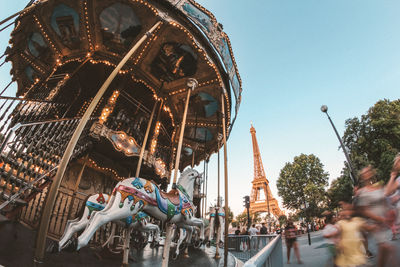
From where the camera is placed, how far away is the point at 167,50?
283 inches

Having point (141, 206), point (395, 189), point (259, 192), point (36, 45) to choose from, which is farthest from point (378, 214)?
point (259, 192)

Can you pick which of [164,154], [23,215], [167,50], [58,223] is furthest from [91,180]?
[167,50]

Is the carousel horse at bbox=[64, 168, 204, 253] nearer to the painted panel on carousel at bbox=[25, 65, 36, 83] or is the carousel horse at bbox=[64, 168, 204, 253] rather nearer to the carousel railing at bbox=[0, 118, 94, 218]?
the carousel railing at bbox=[0, 118, 94, 218]

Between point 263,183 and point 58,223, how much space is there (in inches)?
2033

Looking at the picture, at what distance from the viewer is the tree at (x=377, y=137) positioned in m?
18.9

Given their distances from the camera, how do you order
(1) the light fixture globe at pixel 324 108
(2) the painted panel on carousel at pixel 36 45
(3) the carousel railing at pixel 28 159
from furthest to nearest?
(1) the light fixture globe at pixel 324 108, (2) the painted panel on carousel at pixel 36 45, (3) the carousel railing at pixel 28 159

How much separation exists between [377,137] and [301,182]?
15.0 m

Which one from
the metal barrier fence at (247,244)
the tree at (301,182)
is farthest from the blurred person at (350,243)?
A: the tree at (301,182)

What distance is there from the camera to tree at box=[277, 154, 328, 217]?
3222 cm

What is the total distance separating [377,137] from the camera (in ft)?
70.8

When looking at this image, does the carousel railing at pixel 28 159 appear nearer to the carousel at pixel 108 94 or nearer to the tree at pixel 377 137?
the carousel at pixel 108 94

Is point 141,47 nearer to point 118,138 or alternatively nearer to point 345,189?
point 118,138

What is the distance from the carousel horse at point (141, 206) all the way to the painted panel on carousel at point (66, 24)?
663cm

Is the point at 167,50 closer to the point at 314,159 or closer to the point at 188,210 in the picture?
the point at 188,210
